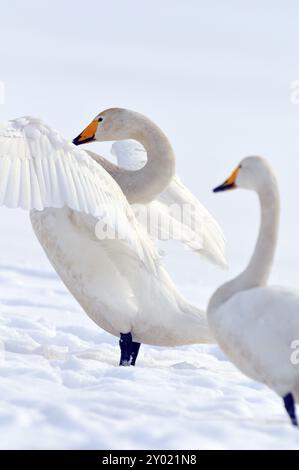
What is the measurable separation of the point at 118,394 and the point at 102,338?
401cm

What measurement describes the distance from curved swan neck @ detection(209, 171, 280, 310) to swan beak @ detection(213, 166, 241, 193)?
0.14 metres

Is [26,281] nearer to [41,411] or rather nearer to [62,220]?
[62,220]

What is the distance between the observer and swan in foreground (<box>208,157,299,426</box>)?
217 inches

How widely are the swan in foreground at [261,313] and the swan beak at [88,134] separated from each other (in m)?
2.76

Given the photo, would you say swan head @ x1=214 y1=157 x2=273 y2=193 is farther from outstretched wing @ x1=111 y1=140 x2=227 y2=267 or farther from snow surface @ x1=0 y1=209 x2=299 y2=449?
outstretched wing @ x1=111 y1=140 x2=227 y2=267

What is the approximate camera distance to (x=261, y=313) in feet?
18.4

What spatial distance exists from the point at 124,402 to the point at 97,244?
188 centimetres

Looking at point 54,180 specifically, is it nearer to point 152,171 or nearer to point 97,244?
point 97,244

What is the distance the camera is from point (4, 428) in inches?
206

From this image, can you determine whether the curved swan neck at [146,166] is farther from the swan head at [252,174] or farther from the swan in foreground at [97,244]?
the swan head at [252,174]

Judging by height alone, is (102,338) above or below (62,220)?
below

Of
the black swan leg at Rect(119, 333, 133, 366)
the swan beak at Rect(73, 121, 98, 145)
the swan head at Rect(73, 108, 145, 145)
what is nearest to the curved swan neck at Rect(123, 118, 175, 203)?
the swan head at Rect(73, 108, 145, 145)
